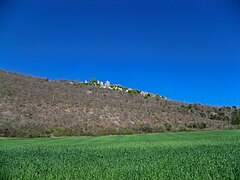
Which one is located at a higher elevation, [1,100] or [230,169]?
[1,100]

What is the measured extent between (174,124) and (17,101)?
30.5m

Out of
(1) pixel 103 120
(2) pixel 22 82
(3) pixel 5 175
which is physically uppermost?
(2) pixel 22 82

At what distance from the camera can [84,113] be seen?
5853cm

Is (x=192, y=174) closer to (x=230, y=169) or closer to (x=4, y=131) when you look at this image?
(x=230, y=169)

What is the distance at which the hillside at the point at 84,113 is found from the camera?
45.2 meters

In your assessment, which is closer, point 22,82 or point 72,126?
point 72,126

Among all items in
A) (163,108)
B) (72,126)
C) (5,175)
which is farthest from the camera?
(163,108)

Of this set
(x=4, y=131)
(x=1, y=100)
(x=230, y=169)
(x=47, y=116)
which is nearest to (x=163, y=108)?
(x=47, y=116)

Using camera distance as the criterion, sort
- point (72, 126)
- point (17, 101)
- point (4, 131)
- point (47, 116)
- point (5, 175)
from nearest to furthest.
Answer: point (5, 175), point (4, 131), point (72, 126), point (47, 116), point (17, 101)

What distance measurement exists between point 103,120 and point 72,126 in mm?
10539

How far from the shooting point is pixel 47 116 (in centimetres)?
5266

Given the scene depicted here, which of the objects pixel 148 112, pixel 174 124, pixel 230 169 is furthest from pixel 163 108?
pixel 230 169

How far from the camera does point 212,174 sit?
8703 millimetres

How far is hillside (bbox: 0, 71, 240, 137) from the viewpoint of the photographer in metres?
45.2
